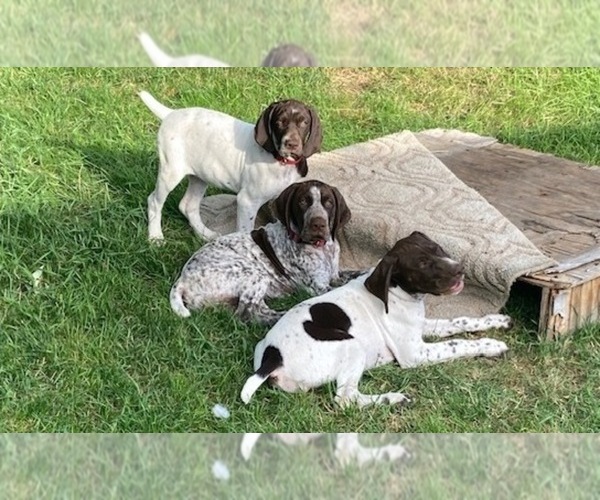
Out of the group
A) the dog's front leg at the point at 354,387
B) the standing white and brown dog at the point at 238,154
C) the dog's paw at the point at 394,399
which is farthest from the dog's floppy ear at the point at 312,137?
the dog's paw at the point at 394,399

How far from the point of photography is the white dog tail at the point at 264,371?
3674 mm

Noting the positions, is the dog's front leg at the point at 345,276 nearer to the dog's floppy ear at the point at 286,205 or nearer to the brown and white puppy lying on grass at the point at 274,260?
the brown and white puppy lying on grass at the point at 274,260

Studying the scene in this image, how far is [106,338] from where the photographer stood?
4305 mm

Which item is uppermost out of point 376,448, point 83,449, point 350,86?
point 83,449

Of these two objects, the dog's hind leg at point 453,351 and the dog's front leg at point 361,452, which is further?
the dog's hind leg at point 453,351

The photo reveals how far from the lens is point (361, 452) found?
6.60 feet

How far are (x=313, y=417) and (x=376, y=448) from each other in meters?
1.56

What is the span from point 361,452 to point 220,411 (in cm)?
176

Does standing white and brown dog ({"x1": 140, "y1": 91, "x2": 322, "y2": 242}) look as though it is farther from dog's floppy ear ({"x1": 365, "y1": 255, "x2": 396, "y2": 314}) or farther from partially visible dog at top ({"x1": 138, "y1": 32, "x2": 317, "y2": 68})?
partially visible dog at top ({"x1": 138, "y1": 32, "x2": 317, "y2": 68})

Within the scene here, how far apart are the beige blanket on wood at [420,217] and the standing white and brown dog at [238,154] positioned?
357 mm

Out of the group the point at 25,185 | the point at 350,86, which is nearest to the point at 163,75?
the point at 350,86

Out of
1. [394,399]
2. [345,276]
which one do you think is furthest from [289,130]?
[394,399]

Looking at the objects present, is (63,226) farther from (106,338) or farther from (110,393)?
(110,393)

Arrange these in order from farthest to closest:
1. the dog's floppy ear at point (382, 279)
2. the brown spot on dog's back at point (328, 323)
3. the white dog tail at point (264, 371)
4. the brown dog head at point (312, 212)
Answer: the brown dog head at point (312, 212) → the dog's floppy ear at point (382, 279) → the brown spot on dog's back at point (328, 323) → the white dog tail at point (264, 371)
